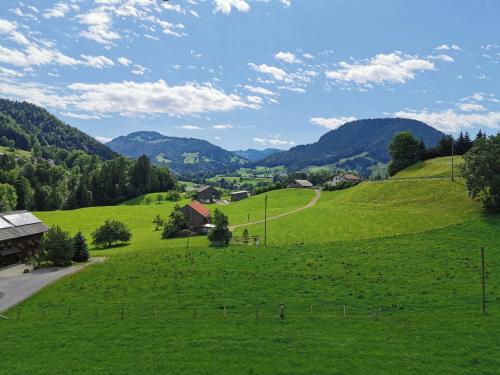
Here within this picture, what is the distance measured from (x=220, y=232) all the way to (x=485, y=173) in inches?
1930

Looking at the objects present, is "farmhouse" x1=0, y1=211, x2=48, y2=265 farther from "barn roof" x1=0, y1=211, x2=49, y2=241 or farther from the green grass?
the green grass

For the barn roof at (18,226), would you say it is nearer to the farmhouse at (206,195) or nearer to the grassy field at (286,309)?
the grassy field at (286,309)

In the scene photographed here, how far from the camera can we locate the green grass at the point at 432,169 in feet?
350

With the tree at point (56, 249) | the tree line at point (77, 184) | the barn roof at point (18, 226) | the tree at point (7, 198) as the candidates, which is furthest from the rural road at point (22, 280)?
the tree line at point (77, 184)

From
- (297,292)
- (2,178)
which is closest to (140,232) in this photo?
(297,292)

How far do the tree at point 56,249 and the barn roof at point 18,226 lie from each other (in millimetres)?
7488

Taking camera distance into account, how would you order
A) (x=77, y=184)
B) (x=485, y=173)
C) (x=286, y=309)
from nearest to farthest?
(x=286, y=309)
(x=485, y=173)
(x=77, y=184)

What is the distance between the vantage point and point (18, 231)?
67.2m

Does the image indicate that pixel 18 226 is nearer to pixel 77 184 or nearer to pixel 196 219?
pixel 196 219

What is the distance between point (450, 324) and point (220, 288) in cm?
2209

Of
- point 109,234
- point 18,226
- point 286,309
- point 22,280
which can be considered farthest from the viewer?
point 109,234

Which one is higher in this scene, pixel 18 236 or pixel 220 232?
pixel 18 236

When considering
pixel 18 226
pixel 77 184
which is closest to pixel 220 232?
pixel 18 226

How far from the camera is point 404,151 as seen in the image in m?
135
